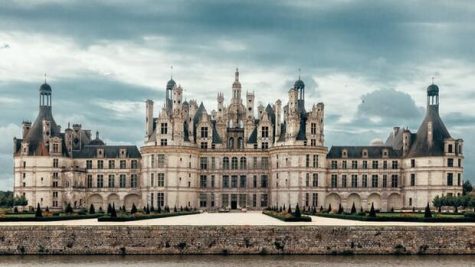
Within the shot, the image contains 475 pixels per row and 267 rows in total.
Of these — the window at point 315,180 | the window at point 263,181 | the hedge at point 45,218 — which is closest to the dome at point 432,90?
the window at point 315,180

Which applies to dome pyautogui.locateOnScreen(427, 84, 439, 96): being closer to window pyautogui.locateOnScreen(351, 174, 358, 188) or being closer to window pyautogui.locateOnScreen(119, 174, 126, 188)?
window pyautogui.locateOnScreen(351, 174, 358, 188)

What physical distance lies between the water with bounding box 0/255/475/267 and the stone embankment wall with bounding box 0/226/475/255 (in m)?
1.43

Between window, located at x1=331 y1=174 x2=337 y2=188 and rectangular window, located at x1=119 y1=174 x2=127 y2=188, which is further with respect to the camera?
rectangular window, located at x1=119 y1=174 x2=127 y2=188

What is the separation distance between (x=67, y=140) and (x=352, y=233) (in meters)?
54.0

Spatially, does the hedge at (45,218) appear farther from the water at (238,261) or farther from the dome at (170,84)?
Answer: the dome at (170,84)

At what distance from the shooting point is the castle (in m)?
89.0

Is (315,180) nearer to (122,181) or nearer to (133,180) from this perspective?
(133,180)

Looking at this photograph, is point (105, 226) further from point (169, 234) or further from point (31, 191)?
point (31, 191)

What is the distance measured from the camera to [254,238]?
1953 inches

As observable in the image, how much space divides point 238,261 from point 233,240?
156 inches

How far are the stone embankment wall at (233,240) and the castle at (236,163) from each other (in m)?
38.6

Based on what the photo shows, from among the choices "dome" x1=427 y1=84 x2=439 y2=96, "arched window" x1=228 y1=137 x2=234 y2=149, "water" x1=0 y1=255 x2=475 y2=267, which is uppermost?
"dome" x1=427 y1=84 x2=439 y2=96

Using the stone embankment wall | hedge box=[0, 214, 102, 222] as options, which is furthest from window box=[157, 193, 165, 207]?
the stone embankment wall

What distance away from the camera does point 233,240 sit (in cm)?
4956
